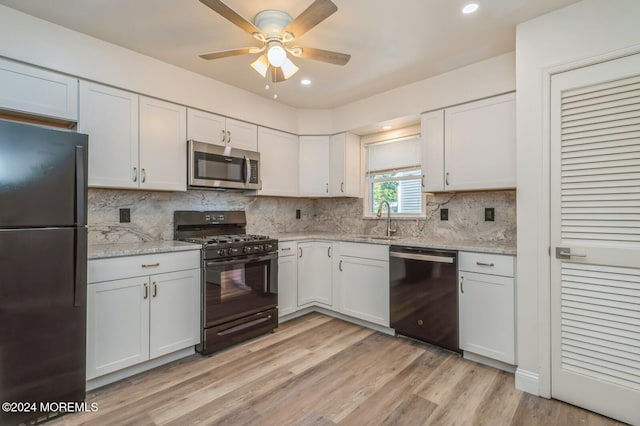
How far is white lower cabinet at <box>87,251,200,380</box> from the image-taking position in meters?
2.04

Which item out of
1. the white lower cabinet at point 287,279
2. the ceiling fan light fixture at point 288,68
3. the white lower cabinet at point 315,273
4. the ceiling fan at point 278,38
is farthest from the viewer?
the white lower cabinet at point 315,273

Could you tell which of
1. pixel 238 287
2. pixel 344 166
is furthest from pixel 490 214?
pixel 238 287

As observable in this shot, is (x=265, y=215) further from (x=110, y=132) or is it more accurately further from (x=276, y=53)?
(x=276, y=53)

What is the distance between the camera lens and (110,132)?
240cm

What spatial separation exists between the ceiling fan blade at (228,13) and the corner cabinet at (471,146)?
1.87 meters

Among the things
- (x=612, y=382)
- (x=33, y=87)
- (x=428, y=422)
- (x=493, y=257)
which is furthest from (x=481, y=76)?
(x=33, y=87)

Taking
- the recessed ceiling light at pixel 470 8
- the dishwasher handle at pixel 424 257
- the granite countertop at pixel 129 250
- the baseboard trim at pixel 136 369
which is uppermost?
the recessed ceiling light at pixel 470 8

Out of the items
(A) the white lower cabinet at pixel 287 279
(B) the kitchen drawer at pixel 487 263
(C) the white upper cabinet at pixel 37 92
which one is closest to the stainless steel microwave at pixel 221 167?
(A) the white lower cabinet at pixel 287 279

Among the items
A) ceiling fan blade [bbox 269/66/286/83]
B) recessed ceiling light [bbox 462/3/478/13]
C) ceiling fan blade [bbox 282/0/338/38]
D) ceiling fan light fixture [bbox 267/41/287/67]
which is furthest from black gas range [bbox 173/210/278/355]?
recessed ceiling light [bbox 462/3/478/13]

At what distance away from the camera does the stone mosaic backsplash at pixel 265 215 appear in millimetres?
2672

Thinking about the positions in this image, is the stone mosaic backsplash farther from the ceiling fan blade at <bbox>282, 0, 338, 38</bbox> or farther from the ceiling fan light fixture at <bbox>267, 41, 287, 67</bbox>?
the ceiling fan blade at <bbox>282, 0, 338, 38</bbox>

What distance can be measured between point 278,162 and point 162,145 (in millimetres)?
1321

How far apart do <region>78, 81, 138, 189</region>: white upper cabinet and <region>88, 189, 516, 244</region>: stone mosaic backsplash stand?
1.10 ft

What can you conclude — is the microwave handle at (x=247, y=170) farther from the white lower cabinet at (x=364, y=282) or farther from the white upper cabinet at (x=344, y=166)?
the white lower cabinet at (x=364, y=282)
